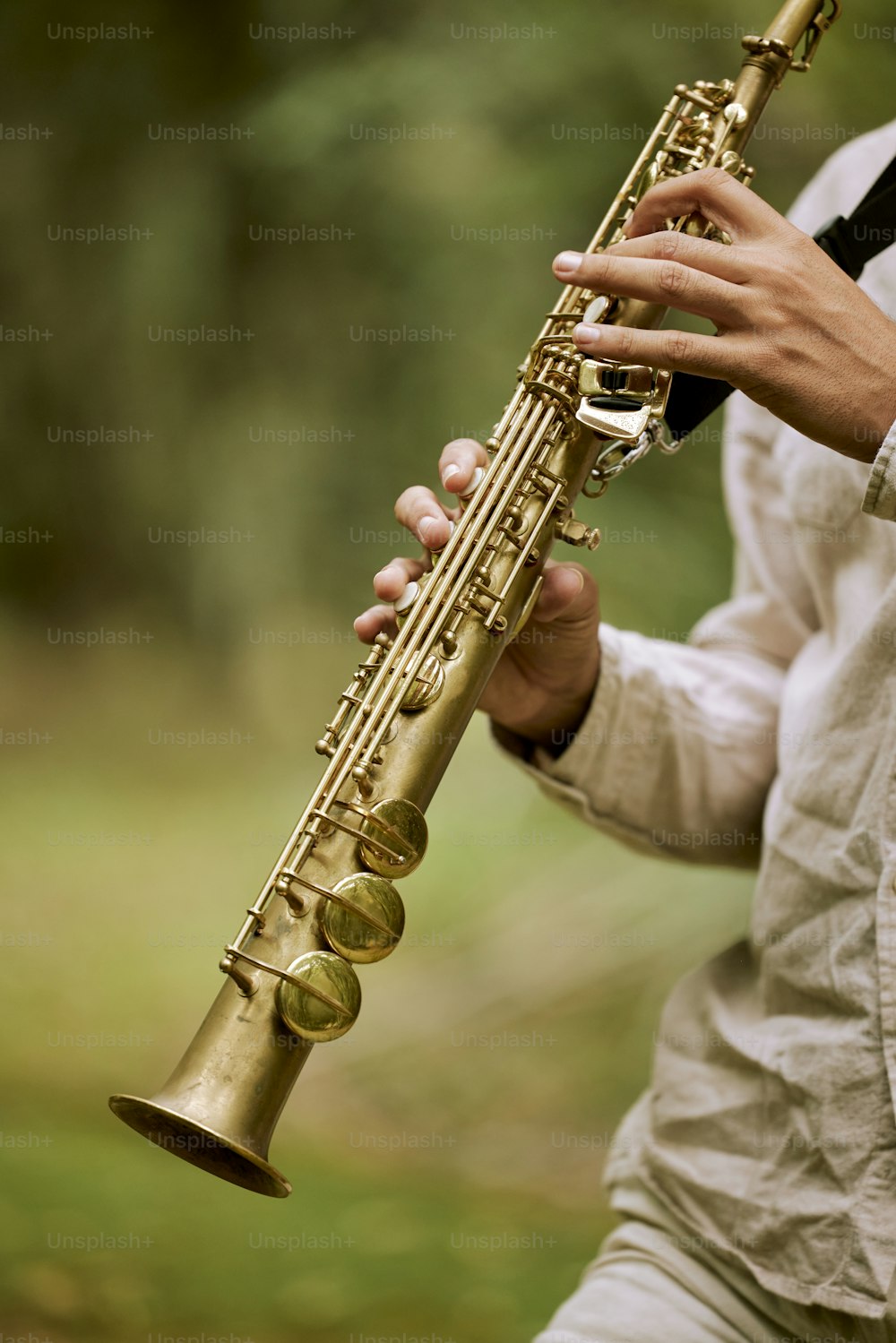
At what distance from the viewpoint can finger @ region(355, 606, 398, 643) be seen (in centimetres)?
112

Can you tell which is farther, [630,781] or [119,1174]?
[119,1174]

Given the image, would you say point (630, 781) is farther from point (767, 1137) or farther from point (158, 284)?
point (158, 284)

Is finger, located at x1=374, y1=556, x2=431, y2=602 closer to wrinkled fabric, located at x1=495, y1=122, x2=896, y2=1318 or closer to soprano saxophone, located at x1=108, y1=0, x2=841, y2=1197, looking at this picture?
soprano saxophone, located at x1=108, y1=0, x2=841, y2=1197

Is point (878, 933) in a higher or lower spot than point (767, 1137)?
higher

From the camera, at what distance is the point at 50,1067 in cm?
240

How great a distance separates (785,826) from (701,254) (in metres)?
0.58

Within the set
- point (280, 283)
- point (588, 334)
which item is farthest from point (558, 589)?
point (280, 283)

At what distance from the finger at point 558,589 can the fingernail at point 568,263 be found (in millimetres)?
275

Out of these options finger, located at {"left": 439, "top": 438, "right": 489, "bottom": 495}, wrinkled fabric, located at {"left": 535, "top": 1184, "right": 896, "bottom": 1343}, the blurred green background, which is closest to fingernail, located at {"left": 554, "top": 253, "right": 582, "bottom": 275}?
finger, located at {"left": 439, "top": 438, "right": 489, "bottom": 495}

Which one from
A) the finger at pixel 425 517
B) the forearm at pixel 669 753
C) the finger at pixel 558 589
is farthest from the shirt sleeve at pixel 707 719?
the finger at pixel 425 517

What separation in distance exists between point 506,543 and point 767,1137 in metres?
0.61

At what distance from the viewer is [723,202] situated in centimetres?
95

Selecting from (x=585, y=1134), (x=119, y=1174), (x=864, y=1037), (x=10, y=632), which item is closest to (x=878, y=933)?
(x=864, y=1037)

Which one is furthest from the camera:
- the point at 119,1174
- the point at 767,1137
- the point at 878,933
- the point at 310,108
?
the point at 310,108
